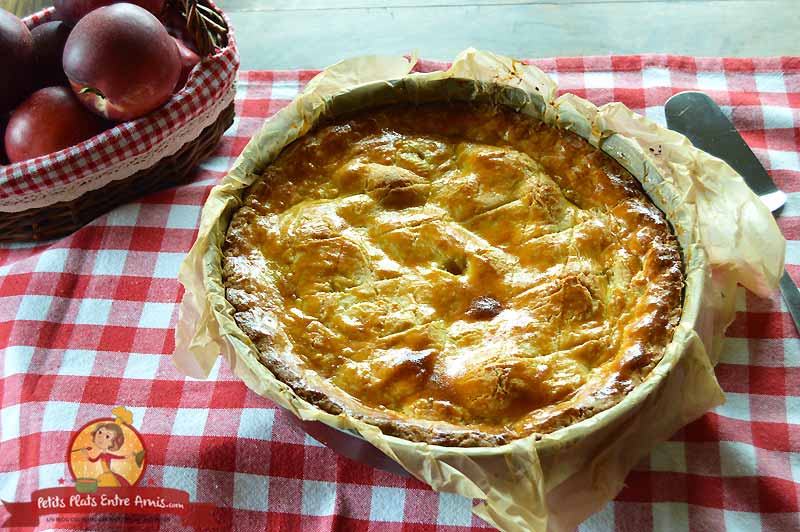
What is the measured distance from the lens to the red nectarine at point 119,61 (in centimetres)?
165

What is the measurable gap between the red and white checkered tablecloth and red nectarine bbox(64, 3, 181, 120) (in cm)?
28

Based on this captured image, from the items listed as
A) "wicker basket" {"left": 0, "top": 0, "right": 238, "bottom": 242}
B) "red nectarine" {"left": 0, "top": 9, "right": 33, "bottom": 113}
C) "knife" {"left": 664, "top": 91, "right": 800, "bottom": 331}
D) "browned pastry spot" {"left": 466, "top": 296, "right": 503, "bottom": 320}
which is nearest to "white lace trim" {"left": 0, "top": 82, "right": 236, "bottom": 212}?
"wicker basket" {"left": 0, "top": 0, "right": 238, "bottom": 242}

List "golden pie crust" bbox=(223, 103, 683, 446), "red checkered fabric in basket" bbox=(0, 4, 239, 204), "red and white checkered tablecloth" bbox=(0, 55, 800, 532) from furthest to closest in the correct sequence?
1. "red checkered fabric in basket" bbox=(0, 4, 239, 204)
2. "red and white checkered tablecloth" bbox=(0, 55, 800, 532)
3. "golden pie crust" bbox=(223, 103, 683, 446)

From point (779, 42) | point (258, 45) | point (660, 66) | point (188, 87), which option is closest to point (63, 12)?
point (188, 87)

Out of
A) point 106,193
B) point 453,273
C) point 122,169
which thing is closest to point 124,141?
point 122,169

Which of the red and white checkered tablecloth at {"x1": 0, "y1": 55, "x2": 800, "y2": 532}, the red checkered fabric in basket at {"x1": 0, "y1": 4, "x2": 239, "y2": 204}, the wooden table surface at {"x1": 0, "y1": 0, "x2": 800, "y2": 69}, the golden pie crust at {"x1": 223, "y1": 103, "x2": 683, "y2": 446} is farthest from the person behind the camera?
the wooden table surface at {"x1": 0, "y1": 0, "x2": 800, "y2": 69}

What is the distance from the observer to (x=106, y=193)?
182 cm

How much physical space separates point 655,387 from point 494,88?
2.56 feet

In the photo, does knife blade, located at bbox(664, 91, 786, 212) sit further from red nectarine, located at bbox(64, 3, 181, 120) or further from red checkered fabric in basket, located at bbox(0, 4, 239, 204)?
red nectarine, located at bbox(64, 3, 181, 120)

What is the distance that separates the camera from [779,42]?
235 centimetres

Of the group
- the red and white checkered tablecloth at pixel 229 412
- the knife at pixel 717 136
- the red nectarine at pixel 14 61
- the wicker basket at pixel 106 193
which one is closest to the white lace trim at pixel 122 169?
the wicker basket at pixel 106 193

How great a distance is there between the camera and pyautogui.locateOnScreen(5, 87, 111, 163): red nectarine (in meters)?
1.68

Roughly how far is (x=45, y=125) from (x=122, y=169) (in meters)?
0.18

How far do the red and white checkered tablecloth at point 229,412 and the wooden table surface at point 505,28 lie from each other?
55 centimetres
